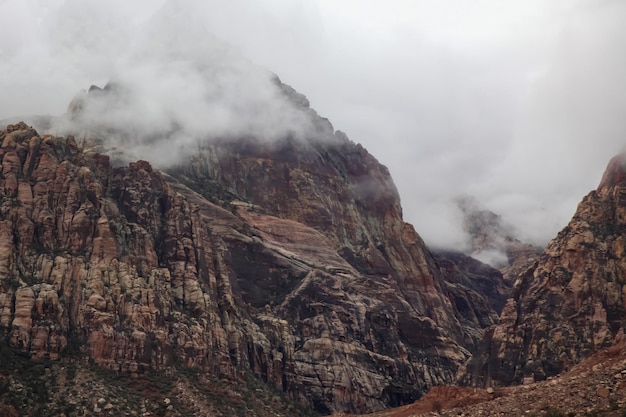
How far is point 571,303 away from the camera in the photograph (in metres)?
176

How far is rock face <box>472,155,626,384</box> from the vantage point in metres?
169

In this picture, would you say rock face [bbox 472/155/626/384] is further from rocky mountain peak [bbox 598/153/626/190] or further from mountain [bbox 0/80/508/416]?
mountain [bbox 0/80/508/416]

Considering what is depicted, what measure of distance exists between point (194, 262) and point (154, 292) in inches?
776

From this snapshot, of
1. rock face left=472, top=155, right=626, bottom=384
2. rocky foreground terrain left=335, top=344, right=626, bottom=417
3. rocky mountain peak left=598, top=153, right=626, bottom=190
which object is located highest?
rocky mountain peak left=598, top=153, right=626, bottom=190

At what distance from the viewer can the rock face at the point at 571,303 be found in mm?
168750

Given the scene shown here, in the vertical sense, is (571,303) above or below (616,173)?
below

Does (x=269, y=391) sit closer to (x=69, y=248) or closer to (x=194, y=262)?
(x=194, y=262)

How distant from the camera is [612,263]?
17550 cm

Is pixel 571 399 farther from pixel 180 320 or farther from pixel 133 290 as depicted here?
pixel 133 290

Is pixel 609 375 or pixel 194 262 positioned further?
pixel 194 262

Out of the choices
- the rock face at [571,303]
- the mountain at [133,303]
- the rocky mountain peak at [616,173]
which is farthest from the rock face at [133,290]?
the rocky mountain peak at [616,173]

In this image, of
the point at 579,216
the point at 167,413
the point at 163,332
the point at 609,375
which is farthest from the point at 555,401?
the point at 579,216

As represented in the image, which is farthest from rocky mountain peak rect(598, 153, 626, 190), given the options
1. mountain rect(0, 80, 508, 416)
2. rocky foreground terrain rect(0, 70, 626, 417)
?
mountain rect(0, 80, 508, 416)

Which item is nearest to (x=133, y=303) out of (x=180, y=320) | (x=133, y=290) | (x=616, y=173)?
(x=133, y=290)
